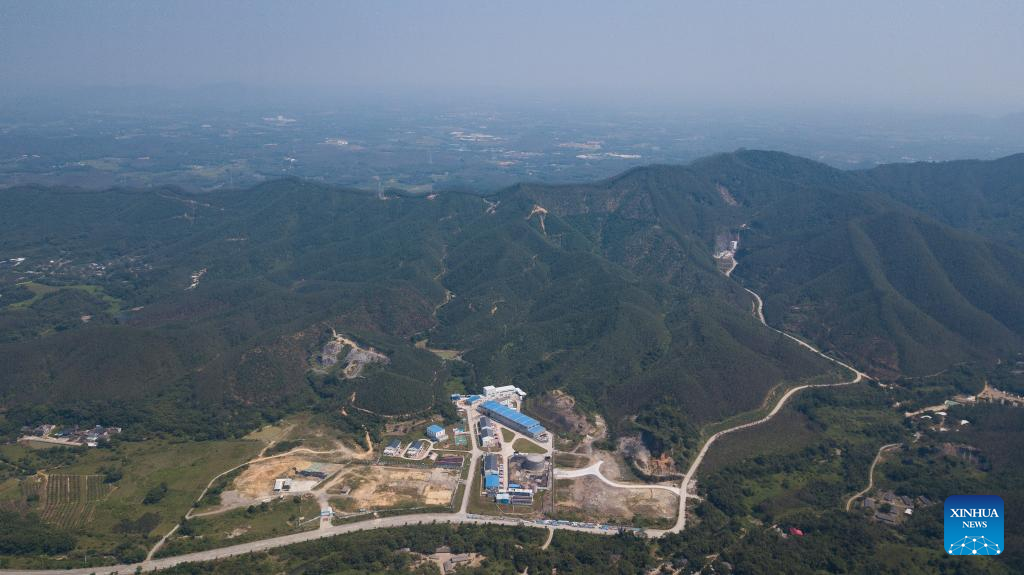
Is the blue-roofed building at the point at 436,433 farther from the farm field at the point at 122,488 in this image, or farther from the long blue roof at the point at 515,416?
the farm field at the point at 122,488

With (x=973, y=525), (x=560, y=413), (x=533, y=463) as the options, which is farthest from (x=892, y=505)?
(x=560, y=413)

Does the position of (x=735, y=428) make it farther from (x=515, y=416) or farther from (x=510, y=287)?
(x=510, y=287)

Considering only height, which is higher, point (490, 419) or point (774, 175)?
point (774, 175)

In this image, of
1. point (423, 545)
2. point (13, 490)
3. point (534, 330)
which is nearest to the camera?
point (423, 545)

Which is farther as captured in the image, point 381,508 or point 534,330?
point 534,330

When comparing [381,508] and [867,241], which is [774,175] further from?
[381,508]

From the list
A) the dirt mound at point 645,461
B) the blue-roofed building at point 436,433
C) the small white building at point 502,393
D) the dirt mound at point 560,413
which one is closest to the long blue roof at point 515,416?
the dirt mound at point 560,413

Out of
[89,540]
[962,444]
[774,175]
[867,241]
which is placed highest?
[774,175]

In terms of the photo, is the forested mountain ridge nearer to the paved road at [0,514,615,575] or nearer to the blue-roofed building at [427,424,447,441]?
the blue-roofed building at [427,424,447,441]

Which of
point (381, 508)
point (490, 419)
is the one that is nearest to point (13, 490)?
point (381, 508)
